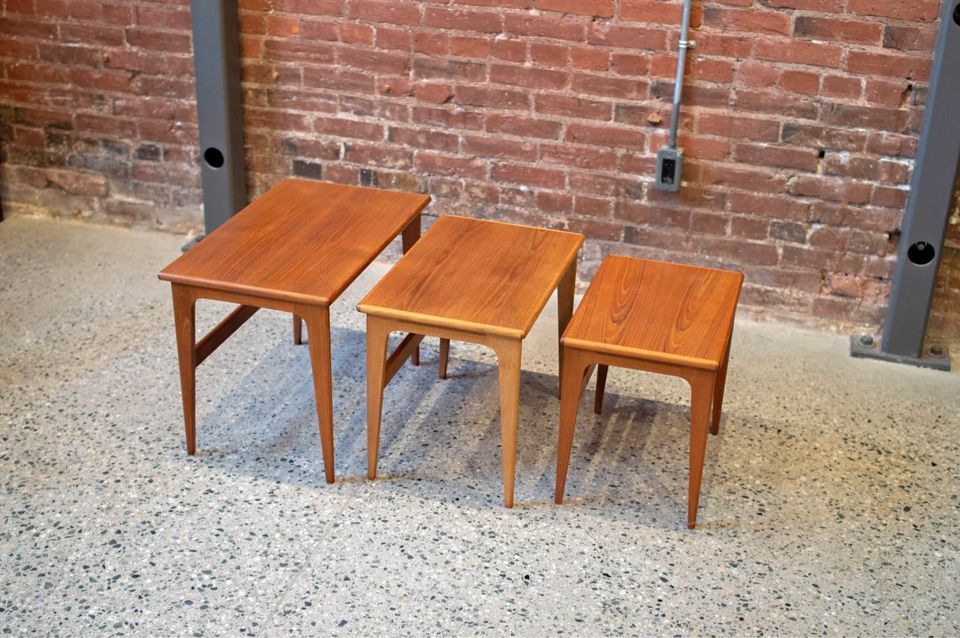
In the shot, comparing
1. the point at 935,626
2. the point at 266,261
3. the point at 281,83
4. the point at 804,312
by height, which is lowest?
the point at 935,626

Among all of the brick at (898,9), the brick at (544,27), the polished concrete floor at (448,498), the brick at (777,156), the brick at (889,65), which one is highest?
the brick at (898,9)

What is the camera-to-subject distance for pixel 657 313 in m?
2.92

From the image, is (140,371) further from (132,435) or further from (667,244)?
(667,244)

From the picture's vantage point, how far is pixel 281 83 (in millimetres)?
4062

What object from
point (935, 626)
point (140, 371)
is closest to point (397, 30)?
point (140, 371)

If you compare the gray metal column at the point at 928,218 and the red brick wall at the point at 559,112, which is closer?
the gray metal column at the point at 928,218

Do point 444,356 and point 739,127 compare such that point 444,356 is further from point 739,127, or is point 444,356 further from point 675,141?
point 739,127

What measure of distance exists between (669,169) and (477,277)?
1055 millimetres

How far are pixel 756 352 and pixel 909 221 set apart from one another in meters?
0.61

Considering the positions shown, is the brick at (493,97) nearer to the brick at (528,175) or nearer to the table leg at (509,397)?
the brick at (528,175)

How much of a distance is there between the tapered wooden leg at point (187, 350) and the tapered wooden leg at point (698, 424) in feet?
4.07

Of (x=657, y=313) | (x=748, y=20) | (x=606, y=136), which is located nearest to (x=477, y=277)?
(x=657, y=313)

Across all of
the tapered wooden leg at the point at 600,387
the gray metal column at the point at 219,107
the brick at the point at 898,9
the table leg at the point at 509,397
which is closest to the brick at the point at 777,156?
the brick at the point at 898,9

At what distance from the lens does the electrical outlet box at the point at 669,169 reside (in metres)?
3.75
